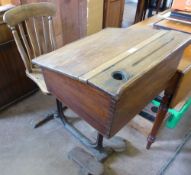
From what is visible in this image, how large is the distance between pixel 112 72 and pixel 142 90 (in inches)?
6.6

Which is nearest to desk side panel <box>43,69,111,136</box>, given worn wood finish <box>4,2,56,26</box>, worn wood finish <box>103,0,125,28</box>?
worn wood finish <box>4,2,56,26</box>

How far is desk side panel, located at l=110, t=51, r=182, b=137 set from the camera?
75 centimetres

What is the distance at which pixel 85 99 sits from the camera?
33.4 inches

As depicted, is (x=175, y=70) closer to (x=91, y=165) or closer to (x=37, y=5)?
(x=91, y=165)

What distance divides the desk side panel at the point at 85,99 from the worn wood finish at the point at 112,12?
5.10 feet

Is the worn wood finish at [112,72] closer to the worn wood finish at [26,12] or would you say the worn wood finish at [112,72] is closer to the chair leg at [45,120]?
the worn wood finish at [26,12]

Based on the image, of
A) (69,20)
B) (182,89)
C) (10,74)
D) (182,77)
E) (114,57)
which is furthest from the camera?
(69,20)

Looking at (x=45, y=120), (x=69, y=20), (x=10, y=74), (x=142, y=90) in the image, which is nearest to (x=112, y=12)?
(x=69, y=20)

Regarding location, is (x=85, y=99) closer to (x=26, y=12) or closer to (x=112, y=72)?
(x=112, y=72)

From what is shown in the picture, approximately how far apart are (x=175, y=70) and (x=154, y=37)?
0.70ft

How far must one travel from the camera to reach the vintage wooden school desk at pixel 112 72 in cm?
74

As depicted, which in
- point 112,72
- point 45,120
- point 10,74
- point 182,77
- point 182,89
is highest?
point 112,72

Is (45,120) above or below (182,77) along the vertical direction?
below

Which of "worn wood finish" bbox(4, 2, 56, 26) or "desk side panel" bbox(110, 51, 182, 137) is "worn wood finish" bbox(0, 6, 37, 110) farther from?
"desk side panel" bbox(110, 51, 182, 137)
